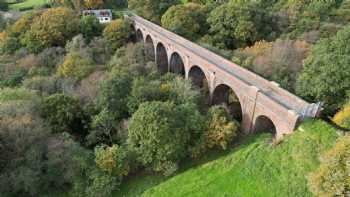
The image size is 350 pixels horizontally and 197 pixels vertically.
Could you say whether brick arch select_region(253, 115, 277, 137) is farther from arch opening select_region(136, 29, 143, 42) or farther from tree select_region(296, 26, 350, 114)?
arch opening select_region(136, 29, 143, 42)

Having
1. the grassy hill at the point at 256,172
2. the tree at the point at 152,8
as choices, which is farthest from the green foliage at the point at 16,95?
the tree at the point at 152,8

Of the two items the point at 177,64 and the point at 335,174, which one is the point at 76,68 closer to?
the point at 177,64

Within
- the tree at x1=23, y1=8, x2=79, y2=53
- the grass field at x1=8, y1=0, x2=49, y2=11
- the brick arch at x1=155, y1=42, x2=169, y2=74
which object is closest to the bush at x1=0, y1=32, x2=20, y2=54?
the tree at x1=23, y1=8, x2=79, y2=53

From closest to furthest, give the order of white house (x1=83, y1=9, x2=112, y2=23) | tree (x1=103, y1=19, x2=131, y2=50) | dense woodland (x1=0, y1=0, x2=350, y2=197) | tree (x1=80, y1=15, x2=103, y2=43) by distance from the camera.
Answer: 1. dense woodland (x1=0, y1=0, x2=350, y2=197)
2. tree (x1=103, y1=19, x2=131, y2=50)
3. tree (x1=80, y1=15, x2=103, y2=43)
4. white house (x1=83, y1=9, x2=112, y2=23)

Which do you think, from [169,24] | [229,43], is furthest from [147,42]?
[229,43]

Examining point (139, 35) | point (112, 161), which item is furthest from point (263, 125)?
point (139, 35)

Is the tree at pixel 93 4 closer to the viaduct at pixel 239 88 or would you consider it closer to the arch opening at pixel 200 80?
the viaduct at pixel 239 88
